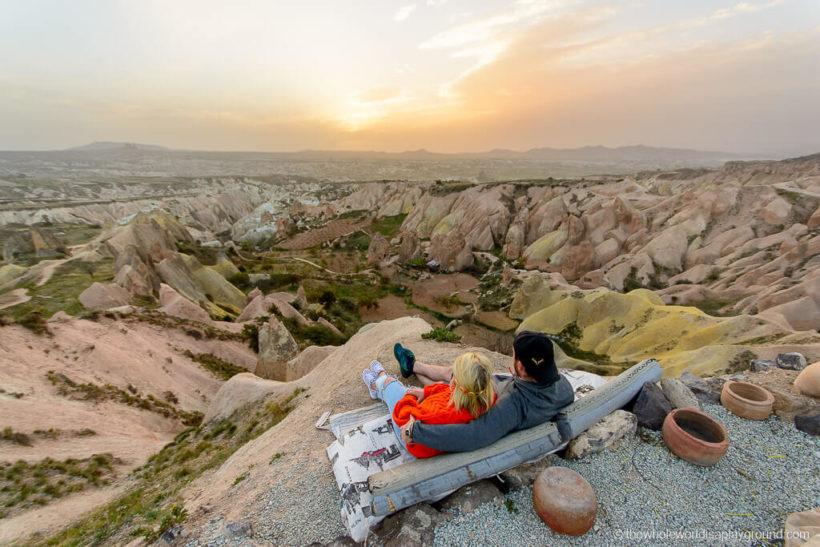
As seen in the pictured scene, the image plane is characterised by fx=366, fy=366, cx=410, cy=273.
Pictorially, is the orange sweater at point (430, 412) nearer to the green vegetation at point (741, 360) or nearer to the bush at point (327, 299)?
the green vegetation at point (741, 360)

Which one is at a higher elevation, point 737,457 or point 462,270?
point 737,457

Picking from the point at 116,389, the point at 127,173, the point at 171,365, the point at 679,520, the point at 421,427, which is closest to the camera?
the point at 679,520

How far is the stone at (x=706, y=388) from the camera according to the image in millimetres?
6582

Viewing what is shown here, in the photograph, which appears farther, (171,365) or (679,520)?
(171,365)

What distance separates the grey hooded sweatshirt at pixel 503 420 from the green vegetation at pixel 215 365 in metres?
17.0

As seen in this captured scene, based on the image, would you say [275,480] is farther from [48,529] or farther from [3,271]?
[3,271]

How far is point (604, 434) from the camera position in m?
5.56

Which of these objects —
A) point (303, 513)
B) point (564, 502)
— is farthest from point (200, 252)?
point (564, 502)

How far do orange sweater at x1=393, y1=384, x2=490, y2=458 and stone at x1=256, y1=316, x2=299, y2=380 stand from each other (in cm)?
1436

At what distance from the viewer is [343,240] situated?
71.2 m

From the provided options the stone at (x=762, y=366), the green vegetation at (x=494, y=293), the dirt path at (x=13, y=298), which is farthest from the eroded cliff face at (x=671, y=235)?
the dirt path at (x=13, y=298)

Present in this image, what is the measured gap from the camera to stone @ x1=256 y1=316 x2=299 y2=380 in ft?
61.6

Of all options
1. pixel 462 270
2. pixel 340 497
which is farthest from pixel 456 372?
pixel 462 270

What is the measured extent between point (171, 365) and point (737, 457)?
66.9 feet
